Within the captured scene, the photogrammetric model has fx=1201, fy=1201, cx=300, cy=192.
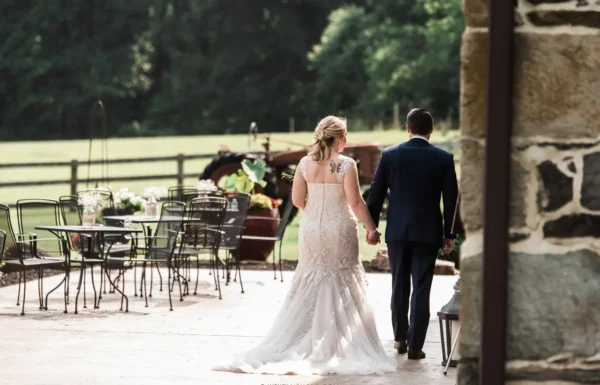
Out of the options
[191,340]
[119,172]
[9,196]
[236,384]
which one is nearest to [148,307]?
[191,340]

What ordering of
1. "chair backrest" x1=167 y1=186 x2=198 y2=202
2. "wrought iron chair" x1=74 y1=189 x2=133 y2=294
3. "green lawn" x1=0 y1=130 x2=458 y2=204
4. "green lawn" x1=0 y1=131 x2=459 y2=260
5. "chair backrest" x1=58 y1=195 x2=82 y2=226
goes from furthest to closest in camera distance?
1. "green lawn" x1=0 y1=130 x2=458 y2=204
2. "green lawn" x1=0 y1=131 x2=459 y2=260
3. "chair backrest" x1=167 y1=186 x2=198 y2=202
4. "wrought iron chair" x1=74 y1=189 x2=133 y2=294
5. "chair backrest" x1=58 y1=195 x2=82 y2=226

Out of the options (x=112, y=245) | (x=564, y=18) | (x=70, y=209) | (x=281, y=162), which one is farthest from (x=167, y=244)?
(x=281, y=162)

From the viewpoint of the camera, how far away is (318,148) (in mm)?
7953

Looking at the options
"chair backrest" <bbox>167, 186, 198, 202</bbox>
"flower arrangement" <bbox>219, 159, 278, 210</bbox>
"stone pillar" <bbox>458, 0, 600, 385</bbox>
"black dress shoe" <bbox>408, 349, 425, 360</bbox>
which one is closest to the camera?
"stone pillar" <bbox>458, 0, 600, 385</bbox>

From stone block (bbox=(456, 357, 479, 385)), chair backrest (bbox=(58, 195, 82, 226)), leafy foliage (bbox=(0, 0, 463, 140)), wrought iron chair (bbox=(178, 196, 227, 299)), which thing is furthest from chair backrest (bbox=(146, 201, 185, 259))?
leafy foliage (bbox=(0, 0, 463, 140))

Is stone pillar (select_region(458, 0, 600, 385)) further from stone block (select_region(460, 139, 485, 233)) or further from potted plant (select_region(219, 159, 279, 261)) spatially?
potted plant (select_region(219, 159, 279, 261))

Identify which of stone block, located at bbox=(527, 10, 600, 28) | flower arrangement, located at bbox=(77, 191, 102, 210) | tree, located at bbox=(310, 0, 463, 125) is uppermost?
tree, located at bbox=(310, 0, 463, 125)

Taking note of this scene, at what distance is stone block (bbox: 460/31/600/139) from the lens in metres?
4.05

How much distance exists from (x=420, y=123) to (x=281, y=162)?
11746 millimetres

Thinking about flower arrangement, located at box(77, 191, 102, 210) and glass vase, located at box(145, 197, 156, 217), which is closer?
flower arrangement, located at box(77, 191, 102, 210)

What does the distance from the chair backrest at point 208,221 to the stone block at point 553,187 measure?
7.14 metres

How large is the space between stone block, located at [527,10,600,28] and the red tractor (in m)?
13.1

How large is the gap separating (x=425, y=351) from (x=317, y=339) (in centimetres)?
89

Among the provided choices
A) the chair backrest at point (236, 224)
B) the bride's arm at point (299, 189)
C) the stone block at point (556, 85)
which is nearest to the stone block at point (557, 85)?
the stone block at point (556, 85)
